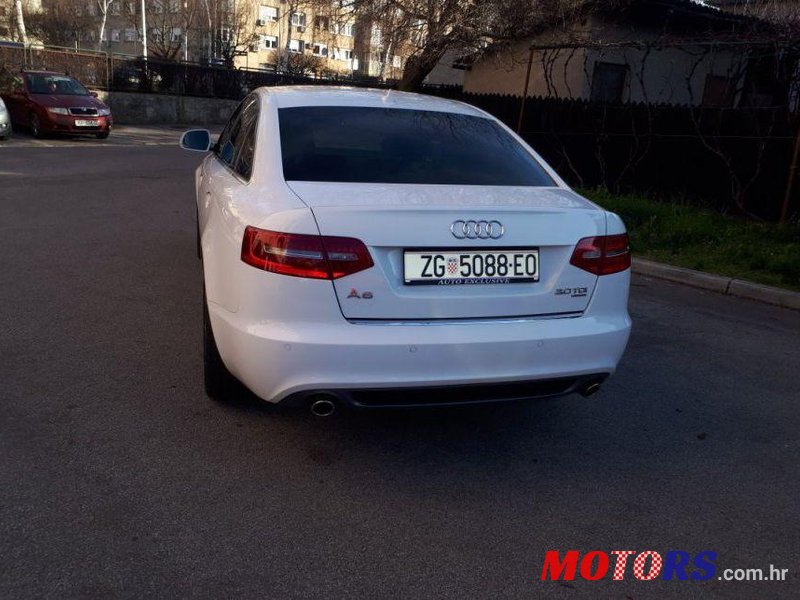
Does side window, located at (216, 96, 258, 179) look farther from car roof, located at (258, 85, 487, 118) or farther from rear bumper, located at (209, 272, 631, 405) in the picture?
rear bumper, located at (209, 272, 631, 405)

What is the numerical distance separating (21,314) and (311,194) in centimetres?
303

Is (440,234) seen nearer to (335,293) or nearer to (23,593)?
(335,293)

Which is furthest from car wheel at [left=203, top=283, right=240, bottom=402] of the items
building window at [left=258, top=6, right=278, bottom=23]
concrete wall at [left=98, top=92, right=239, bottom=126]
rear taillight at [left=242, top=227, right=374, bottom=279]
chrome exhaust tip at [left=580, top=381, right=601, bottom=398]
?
building window at [left=258, top=6, right=278, bottom=23]

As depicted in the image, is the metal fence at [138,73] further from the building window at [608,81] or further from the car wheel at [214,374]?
the car wheel at [214,374]

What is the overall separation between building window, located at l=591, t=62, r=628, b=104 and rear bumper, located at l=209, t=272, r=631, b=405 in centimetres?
1444

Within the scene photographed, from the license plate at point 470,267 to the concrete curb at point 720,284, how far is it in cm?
467

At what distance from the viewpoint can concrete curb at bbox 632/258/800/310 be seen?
6816 millimetres

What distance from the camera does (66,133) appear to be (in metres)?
18.0

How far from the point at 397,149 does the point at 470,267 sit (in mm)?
1076

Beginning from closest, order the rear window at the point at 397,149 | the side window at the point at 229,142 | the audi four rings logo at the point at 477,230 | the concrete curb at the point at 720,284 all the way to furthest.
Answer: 1. the audi four rings logo at the point at 477,230
2. the rear window at the point at 397,149
3. the side window at the point at 229,142
4. the concrete curb at the point at 720,284

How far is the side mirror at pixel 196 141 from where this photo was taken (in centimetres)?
579

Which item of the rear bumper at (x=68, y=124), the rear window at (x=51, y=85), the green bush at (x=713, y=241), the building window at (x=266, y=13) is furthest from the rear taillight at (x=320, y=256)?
the building window at (x=266, y=13)

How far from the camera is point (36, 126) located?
710 inches

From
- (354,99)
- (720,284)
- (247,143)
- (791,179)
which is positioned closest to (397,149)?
(354,99)
